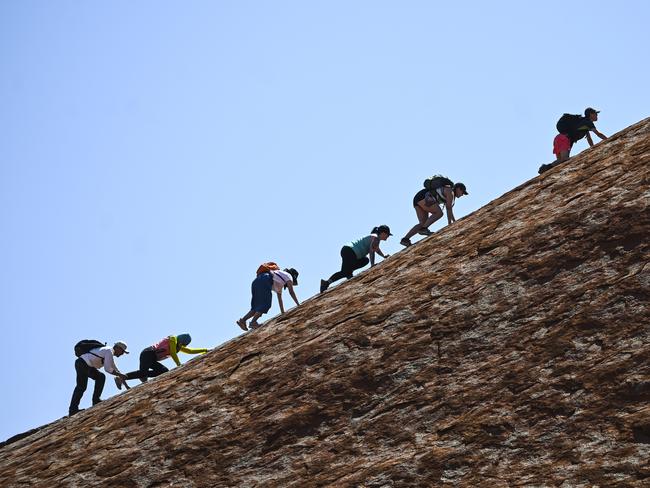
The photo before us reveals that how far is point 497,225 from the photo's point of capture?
1900 centimetres

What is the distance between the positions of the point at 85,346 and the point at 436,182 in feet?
30.1

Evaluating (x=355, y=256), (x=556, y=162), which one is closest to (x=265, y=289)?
(x=355, y=256)

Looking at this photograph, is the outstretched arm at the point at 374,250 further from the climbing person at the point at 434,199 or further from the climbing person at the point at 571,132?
the climbing person at the point at 571,132

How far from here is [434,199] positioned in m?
23.3

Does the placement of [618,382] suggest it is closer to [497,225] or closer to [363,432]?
[363,432]

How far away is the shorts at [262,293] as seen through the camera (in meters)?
22.4

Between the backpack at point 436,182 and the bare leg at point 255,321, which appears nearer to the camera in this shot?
the bare leg at point 255,321

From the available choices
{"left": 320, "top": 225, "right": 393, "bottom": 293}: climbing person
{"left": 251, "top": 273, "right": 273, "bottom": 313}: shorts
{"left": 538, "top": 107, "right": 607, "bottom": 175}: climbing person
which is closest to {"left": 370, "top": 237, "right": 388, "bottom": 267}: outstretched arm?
{"left": 320, "top": 225, "right": 393, "bottom": 293}: climbing person

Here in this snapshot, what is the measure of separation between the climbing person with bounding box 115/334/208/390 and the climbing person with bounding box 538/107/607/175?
9293mm

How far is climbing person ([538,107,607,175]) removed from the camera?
2217cm

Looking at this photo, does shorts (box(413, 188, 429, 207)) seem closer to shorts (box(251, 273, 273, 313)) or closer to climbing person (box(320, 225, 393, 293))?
climbing person (box(320, 225, 393, 293))

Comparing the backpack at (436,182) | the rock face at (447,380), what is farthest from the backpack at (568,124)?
the backpack at (436,182)

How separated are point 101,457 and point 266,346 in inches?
152

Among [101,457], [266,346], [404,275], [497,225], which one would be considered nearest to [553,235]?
[497,225]
